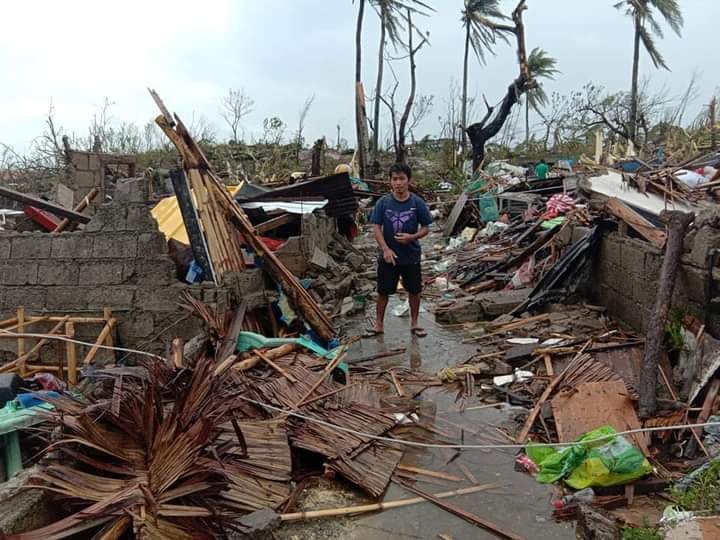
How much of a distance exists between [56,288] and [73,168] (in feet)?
18.6

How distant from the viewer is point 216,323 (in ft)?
16.2

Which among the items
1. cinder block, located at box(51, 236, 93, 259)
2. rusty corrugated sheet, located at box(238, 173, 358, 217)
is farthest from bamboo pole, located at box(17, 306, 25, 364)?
rusty corrugated sheet, located at box(238, 173, 358, 217)

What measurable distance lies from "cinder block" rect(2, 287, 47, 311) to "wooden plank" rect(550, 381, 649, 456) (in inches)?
214

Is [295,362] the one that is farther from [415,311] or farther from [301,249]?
[301,249]

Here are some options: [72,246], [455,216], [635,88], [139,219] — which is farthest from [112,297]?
[635,88]

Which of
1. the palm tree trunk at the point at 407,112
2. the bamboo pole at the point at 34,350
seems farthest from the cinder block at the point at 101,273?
the palm tree trunk at the point at 407,112

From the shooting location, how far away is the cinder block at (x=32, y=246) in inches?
244

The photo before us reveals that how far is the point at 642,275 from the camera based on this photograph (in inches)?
207

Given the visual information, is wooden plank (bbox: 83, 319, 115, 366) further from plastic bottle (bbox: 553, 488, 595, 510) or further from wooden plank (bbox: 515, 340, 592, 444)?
plastic bottle (bbox: 553, 488, 595, 510)

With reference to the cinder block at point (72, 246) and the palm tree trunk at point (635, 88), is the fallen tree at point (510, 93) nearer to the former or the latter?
the palm tree trunk at point (635, 88)

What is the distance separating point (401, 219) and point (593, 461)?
11.0ft

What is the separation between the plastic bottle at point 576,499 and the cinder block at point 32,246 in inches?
222

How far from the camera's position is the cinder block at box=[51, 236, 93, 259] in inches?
239

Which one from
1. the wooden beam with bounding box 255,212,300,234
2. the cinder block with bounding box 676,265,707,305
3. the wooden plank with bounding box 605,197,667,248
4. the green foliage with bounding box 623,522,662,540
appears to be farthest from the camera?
the wooden beam with bounding box 255,212,300,234
